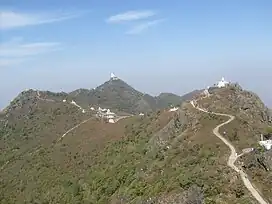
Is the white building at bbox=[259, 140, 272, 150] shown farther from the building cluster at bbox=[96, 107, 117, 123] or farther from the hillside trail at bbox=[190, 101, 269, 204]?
the building cluster at bbox=[96, 107, 117, 123]

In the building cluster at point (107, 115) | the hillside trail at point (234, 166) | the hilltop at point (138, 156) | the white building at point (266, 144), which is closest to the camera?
the hillside trail at point (234, 166)

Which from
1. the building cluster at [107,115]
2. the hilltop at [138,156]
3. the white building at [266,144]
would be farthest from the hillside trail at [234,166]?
the building cluster at [107,115]

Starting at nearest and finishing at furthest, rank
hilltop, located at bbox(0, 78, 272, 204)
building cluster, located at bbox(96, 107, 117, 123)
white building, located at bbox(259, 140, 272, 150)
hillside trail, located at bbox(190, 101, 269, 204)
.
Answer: hillside trail, located at bbox(190, 101, 269, 204), hilltop, located at bbox(0, 78, 272, 204), white building, located at bbox(259, 140, 272, 150), building cluster, located at bbox(96, 107, 117, 123)

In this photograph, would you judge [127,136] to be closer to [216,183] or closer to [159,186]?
[159,186]

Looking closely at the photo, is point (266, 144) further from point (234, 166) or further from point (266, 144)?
point (234, 166)

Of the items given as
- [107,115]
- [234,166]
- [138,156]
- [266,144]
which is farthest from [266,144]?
[107,115]

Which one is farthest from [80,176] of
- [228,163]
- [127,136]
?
[228,163]

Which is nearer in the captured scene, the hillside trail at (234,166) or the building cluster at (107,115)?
the hillside trail at (234,166)

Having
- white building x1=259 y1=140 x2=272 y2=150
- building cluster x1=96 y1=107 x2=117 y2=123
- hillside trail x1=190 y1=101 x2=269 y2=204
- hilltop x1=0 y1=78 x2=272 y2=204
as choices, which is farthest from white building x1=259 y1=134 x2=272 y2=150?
building cluster x1=96 y1=107 x2=117 y2=123

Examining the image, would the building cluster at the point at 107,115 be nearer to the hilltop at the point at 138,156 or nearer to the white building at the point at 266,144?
the hilltop at the point at 138,156
